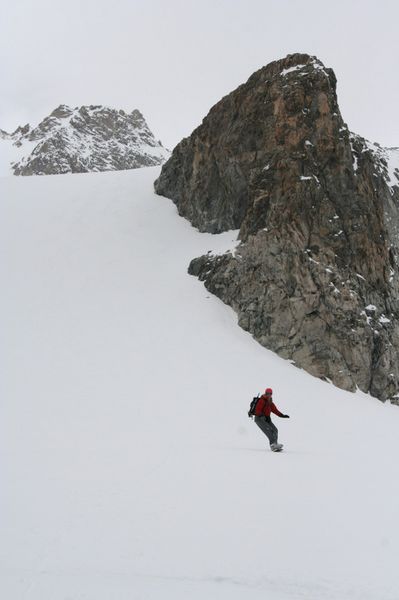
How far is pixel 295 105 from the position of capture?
23.8m

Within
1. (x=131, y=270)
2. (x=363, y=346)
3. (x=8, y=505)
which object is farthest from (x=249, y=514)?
(x=131, y=270)

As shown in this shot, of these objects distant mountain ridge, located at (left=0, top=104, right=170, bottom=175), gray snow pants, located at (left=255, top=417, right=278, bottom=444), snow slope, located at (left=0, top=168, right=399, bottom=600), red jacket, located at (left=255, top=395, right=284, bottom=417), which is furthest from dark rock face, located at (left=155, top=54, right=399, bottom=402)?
distant mountain ridge, located at (left=0, top=104, right=170, bottom=175)

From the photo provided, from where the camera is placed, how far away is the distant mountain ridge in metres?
100

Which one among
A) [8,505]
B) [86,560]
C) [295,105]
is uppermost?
[295,105]

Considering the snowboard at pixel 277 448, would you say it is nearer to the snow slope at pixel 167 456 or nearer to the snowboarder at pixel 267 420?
the snowboarder at pixel 267 420

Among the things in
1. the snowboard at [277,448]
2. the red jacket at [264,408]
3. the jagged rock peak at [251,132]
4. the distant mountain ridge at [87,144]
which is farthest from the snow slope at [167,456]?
the distant mountain ridge at [87,144]

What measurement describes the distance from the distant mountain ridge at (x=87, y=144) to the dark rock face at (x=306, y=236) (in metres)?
76.3

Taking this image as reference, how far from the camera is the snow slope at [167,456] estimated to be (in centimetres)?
492

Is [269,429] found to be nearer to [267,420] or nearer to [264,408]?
[267,420]

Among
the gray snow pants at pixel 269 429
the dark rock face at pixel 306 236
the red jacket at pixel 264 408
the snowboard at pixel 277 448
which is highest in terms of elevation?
the dark rock face at pixel 306 236

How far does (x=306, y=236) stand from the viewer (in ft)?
72.8

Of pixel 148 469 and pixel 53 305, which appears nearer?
pixel 148 469

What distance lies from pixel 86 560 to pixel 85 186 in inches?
1405

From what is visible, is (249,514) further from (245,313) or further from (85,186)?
(85,186)
